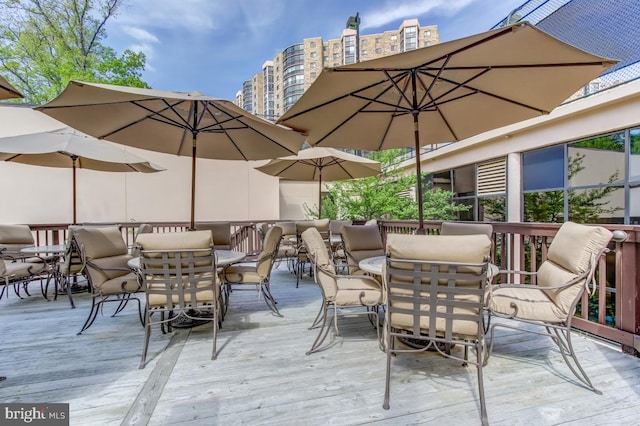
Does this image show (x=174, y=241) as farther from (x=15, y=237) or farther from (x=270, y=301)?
(x=15, y=237)

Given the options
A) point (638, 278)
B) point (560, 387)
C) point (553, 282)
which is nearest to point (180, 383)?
point (560, 387)

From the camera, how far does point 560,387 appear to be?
207 centimetres

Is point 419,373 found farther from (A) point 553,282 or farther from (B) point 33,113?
(B) point 33,113

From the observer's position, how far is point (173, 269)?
98.7 inches

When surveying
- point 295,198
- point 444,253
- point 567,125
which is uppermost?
point 567,125

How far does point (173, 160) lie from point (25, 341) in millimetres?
5985

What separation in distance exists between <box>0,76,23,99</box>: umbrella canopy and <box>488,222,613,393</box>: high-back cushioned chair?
12.1 feet

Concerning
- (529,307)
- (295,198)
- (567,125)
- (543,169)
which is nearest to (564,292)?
(529,307)

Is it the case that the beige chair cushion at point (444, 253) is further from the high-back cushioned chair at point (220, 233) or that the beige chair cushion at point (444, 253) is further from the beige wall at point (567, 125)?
the beige wall at point (567, 125)

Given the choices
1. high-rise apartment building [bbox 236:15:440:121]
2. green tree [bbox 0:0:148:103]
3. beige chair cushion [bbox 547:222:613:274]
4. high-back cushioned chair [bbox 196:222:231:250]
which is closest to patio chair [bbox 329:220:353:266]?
high-back cushioned chair [bbox 196:222:231:250]

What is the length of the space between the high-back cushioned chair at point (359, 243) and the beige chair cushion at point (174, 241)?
186cm

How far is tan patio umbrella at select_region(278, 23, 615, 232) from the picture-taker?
2084mm

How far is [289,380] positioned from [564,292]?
2070 millimetres

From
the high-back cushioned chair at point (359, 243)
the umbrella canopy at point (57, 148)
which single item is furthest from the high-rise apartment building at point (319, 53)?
→ the high-back cushioned chair at point (359, 243)
